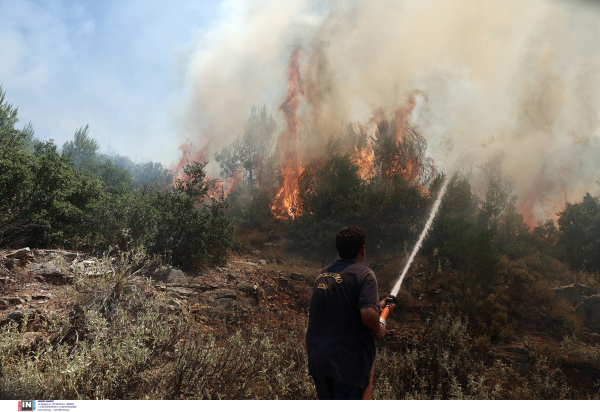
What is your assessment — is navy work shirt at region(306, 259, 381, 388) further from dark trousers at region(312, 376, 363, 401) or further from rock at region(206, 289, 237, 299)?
rock at region(206, 289, 237, 299)

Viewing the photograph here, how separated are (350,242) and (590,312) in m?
13.1

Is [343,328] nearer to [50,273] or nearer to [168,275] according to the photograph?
[50,273]

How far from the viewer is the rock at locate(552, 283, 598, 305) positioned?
11.0 metres

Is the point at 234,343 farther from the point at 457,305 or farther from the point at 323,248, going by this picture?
the point at 323,248

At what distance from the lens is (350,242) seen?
239cm

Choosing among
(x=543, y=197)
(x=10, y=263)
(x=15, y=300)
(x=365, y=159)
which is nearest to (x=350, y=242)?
(x=15, y=300)

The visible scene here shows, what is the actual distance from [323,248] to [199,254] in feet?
26.3

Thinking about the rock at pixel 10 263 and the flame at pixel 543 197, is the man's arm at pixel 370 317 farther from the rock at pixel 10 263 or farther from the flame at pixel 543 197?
the flame at pixel 543 197

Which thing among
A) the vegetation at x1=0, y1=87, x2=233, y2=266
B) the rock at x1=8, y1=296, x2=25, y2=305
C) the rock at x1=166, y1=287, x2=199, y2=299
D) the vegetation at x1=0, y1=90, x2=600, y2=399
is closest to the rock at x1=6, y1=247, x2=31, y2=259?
the vegetation at x1=0, y1=87, x2=233, y2=266

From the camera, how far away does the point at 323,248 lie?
55.5 feet

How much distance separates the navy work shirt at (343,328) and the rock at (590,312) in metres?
12.6

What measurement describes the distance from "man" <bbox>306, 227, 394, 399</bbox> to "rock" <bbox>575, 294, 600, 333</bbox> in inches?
494

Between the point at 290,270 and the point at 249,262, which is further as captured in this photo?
the point at 249,262
